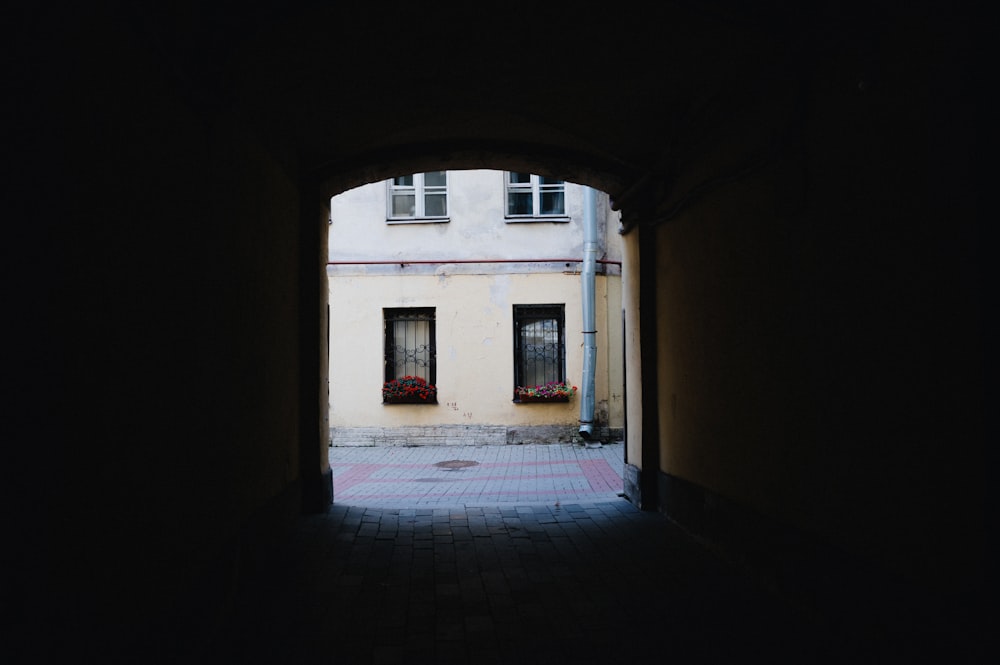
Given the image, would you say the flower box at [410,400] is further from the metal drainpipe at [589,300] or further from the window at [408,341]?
the metal drainpipe at [589,300]

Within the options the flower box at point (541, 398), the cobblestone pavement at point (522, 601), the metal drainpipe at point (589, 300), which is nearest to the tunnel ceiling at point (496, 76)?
the cobblestone pavement at point (522, 601)

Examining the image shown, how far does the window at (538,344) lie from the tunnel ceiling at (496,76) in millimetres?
6368

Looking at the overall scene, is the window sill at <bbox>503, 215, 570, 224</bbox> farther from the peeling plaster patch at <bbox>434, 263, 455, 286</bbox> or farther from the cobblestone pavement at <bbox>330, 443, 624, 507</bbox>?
the cobblestone pavement at <bbox>330, 443, 624, 507</bbox>

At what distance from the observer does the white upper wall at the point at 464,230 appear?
12836mm

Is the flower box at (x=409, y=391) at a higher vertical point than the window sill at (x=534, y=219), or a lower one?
lower

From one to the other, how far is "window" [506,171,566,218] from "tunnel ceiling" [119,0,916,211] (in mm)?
6478

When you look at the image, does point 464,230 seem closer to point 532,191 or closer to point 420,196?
point 420,196

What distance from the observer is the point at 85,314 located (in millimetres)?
2320

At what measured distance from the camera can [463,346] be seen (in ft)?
41.6

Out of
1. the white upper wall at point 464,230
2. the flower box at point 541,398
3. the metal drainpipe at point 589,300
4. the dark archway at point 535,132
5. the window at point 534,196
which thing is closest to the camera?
the dark archway at point 535,132

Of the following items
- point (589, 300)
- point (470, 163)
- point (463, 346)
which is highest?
point (470, 163)

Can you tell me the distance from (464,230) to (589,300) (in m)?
2.78

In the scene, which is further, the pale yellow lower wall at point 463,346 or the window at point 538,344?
the window at point 538,344

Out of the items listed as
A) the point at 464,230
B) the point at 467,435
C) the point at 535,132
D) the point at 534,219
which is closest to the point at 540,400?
the point at 467,435
